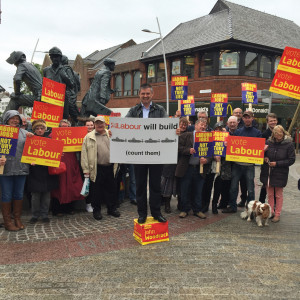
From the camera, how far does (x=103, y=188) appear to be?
5.96 meters

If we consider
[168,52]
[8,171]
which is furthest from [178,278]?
[168,52]

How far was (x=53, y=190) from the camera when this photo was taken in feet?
19.2

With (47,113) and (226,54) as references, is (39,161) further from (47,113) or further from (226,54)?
(226,54)

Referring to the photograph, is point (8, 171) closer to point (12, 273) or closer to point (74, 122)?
point (12, 273)

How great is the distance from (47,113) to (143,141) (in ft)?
9.06

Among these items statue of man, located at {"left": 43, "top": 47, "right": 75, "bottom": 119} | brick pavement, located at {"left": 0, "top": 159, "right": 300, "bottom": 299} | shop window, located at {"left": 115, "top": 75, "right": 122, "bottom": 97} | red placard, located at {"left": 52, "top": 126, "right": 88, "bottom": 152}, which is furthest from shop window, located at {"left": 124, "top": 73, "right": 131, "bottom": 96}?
brick pavement, located at {"left": 0, "top": 159, "right": 300, "bottom": 299}

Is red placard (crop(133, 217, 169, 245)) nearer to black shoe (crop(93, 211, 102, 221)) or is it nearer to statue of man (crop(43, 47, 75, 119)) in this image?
black shoe (crop(93, 211, 102, 221))

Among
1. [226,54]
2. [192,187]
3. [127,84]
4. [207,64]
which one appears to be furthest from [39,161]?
[127,84]

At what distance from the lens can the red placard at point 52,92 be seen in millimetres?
6238

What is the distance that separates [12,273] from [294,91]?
538 centimetres

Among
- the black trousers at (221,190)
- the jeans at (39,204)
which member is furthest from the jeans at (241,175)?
the jeans at (39,204)

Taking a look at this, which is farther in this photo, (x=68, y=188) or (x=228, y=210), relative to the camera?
(x=228, y=210)

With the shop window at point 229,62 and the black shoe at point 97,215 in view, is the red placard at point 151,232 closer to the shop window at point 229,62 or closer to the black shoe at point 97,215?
the black shoe at point 97,215

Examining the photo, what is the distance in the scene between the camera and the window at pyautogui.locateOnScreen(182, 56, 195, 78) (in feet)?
92.4
